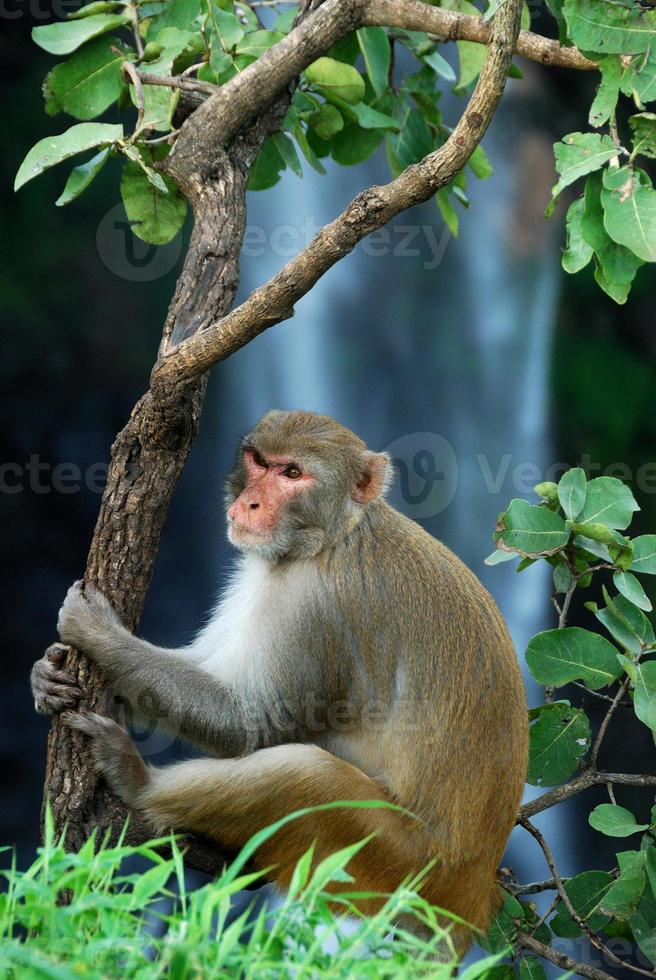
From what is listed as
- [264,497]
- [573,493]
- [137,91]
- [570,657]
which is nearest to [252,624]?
[264,497]

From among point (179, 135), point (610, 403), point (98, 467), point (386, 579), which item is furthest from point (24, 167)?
point (610, 403)

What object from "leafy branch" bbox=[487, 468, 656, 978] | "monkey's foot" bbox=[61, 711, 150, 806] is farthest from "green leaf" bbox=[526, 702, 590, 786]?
"monkey's foot" bbox=[61, 711, 150, 806]

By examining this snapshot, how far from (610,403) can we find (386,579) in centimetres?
610

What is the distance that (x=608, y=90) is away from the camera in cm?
400

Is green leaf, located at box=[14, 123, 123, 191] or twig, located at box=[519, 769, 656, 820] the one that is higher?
green leaf, located at box=[14, 123, 123, 191]

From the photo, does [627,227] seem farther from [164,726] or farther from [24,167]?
[164,726]

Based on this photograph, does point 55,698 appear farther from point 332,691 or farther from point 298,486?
point 298,486

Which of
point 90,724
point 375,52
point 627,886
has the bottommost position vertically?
point 627,886

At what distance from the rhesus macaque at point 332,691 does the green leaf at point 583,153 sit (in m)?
1.30

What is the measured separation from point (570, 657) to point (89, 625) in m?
1.89

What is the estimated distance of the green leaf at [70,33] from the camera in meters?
4.37

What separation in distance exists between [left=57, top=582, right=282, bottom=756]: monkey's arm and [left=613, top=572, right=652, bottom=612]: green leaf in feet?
4.75

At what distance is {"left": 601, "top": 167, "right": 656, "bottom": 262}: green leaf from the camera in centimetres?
387

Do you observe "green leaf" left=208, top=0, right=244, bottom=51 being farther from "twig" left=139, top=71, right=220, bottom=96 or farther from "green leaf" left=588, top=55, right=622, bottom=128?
"green leaf" left=588, top=55, right=622, bottom=128
